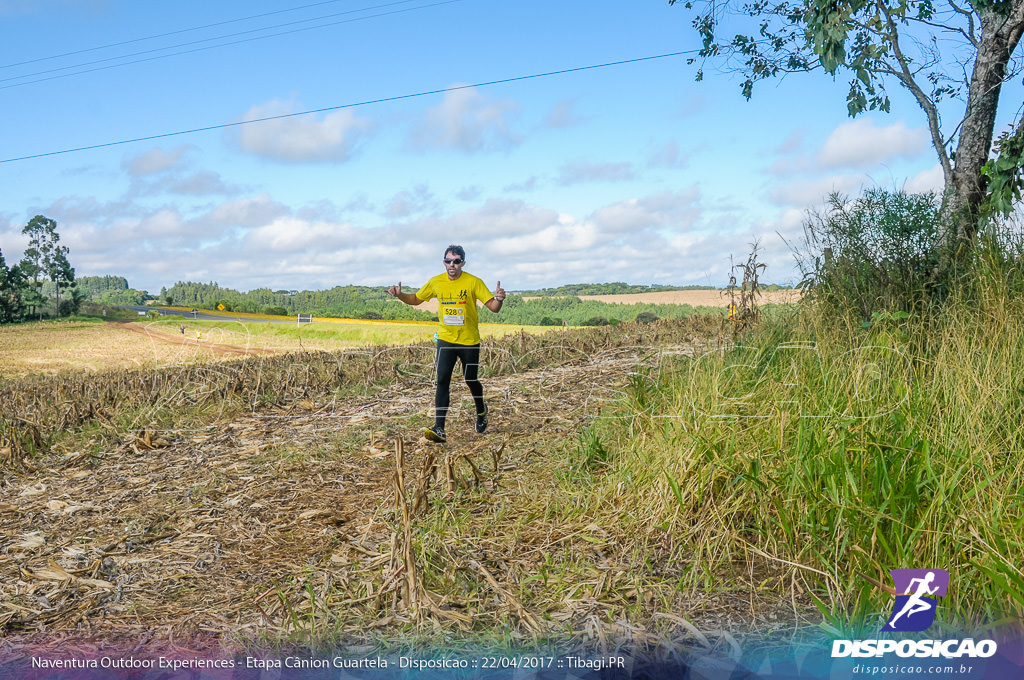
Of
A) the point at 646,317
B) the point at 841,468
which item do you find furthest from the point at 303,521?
the point at 646,317

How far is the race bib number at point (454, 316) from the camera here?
23.7 feet

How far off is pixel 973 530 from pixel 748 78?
10168mm

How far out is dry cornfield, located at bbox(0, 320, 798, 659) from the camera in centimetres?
367

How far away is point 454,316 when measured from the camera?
7234mm

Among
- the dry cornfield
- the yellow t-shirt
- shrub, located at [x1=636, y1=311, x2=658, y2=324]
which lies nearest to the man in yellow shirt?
the yellow t-shirt

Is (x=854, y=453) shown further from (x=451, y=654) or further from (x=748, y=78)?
(x=748, y=78)

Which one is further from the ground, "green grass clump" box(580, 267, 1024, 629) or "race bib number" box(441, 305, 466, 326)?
"race bib number" box(441, 305, 466, 326)

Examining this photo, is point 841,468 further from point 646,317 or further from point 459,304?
point 646,317

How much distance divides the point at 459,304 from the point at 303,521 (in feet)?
9.12

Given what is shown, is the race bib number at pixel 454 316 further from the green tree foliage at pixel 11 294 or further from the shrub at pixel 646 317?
the green tree foliage at pixel 11 294

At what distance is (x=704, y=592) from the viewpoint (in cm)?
371

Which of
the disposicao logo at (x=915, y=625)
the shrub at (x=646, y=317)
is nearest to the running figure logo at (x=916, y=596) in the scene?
the disposicao logo at (x=915, y=625)

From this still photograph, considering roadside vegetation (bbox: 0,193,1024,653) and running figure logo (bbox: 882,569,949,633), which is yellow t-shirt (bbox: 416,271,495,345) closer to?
roadside vegetation (bbox: 0,193,1024,653)

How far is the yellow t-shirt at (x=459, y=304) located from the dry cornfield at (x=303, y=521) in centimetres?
103
